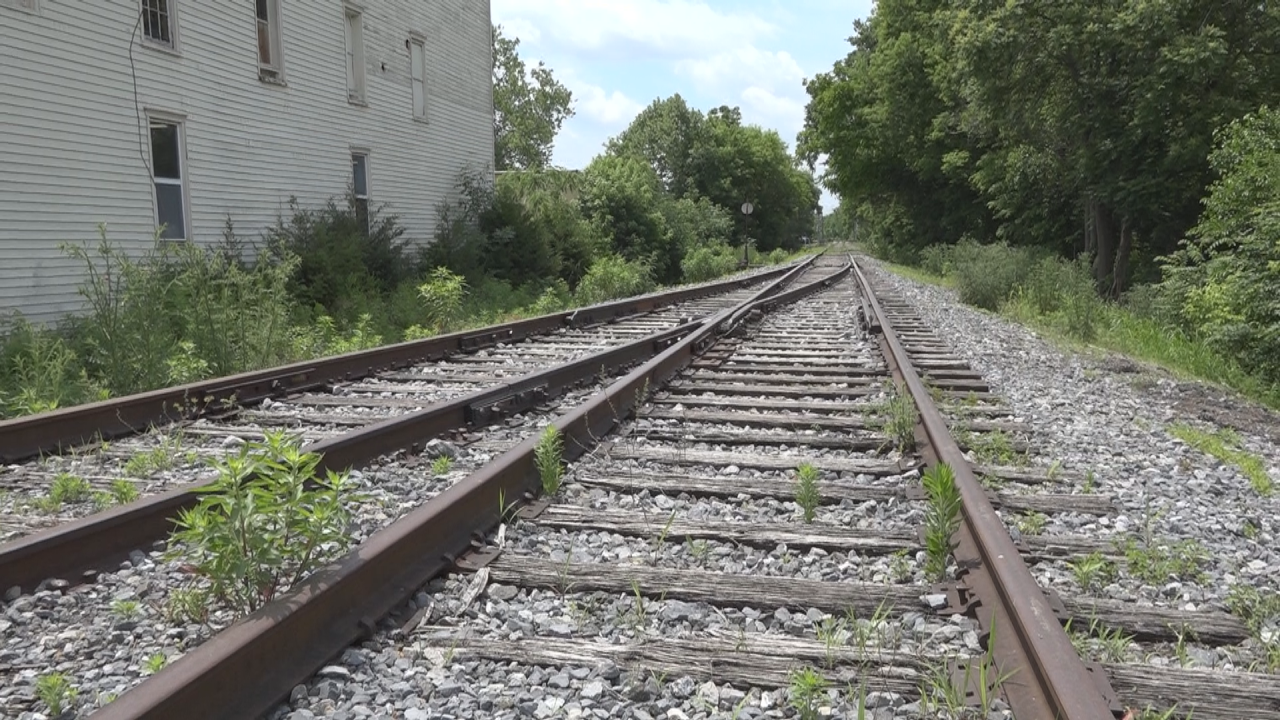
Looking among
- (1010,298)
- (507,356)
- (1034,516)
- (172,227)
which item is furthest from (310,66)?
(1034,516)

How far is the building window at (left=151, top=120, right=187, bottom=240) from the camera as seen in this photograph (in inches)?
465

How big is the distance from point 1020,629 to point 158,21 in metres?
13.8

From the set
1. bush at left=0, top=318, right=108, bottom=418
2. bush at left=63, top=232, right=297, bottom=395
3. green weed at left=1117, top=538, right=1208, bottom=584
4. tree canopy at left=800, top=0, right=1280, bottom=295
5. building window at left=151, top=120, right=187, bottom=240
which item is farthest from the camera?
tree canopy at left=800, top=0, right=1280, bottom=295

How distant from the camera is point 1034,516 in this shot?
3.40 metres

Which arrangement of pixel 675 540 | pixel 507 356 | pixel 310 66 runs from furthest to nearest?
Result: pixel 310 66, pixel 507 356, pixel 675 540

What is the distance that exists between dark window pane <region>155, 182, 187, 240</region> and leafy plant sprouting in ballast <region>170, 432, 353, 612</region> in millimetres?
11003

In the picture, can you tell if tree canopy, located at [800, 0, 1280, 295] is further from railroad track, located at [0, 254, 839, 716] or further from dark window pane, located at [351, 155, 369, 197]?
railroad track, located at [0, 254, 839, 716]

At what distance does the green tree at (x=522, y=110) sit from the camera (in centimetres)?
6575

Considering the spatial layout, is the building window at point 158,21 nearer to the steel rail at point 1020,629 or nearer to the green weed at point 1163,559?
the steel rail at point 1020,629

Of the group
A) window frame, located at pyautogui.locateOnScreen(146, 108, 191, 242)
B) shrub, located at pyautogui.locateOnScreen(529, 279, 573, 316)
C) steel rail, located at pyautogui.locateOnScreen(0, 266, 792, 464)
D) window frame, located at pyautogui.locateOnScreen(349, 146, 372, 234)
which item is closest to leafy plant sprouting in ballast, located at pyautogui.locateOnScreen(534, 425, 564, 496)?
steel rail, located at pyautogui.locateOnScreen(0, 266, 792, 464)

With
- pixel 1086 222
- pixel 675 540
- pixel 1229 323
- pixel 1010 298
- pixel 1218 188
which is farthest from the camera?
pixel 1086 222

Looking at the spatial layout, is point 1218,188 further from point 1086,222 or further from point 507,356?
point 1086,222

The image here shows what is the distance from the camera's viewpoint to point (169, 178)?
474 inches

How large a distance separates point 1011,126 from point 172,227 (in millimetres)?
20215
